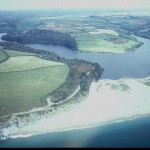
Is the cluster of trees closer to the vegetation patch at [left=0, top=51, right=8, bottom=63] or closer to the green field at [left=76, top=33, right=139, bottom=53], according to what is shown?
the green field at [left=76, top=33, right=139, bottom=53]

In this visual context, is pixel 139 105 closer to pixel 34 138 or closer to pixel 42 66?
pixel 34 138

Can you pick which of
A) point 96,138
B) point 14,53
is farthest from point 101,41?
point 96,138

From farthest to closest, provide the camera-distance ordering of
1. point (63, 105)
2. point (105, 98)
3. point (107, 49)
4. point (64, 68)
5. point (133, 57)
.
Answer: point (107, 49), point (133, 57), point (64, 68), point (105, 98), point (63, 105)

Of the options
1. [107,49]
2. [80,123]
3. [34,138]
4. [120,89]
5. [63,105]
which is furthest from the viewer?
[107,49]

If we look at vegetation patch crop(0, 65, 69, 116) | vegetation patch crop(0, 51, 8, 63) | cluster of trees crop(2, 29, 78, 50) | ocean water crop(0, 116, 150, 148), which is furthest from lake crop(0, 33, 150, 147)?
cluster of trees crop(2, 29, 78, 50)

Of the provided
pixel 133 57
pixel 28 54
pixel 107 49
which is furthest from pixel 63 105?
pixel 107 49

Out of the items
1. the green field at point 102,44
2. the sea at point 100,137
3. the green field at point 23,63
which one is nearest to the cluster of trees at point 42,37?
the green field at point 102,44
